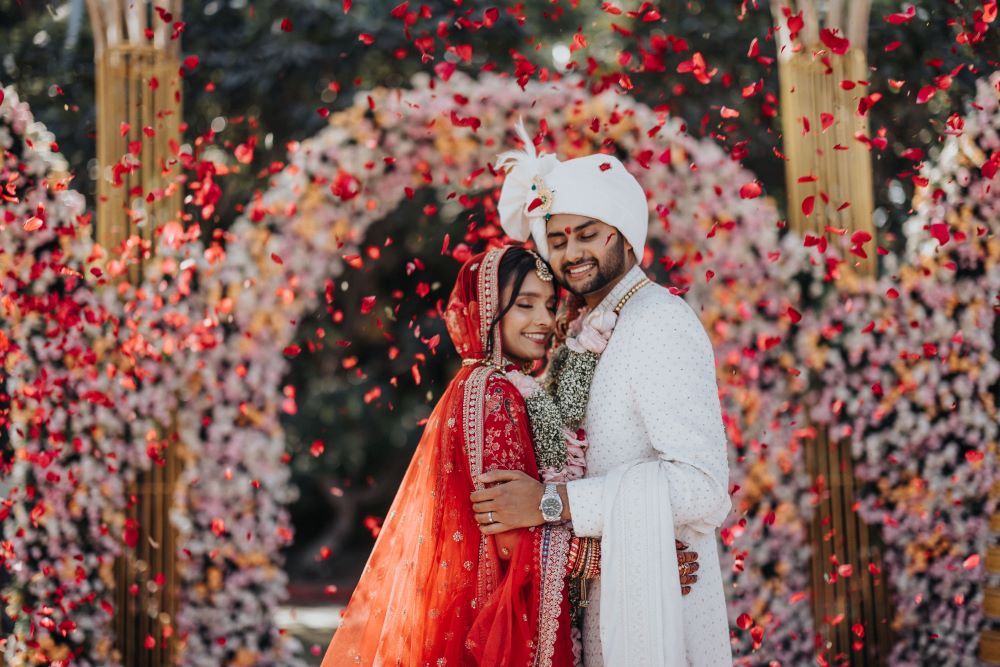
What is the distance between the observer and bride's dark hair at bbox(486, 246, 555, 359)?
273 centimetres

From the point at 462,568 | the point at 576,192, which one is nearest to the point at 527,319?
the point at 576,192

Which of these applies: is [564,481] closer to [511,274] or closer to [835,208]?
[511,274]

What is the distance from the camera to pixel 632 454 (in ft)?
8.68

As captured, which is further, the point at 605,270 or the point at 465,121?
the point at 465,121

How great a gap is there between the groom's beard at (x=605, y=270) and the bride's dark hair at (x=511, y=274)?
0.40 ft

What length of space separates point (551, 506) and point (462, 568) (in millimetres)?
289

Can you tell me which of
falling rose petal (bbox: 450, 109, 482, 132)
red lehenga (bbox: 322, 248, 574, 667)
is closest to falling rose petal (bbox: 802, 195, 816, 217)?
falling rose petal (bbox: 450, 109, 482, 132)

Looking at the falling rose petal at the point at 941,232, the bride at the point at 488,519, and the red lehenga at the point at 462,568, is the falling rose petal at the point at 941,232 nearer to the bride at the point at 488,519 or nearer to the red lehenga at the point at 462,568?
the bride at the point at 488,519

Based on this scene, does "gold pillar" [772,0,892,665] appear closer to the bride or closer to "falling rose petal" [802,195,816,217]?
"falling rose petal" [802,195,816,217]

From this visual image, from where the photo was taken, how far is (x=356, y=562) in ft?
34.3

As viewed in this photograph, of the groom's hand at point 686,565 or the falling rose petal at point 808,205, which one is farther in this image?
the falling rose petal at point 808,205

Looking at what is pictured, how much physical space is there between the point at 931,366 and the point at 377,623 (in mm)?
3133

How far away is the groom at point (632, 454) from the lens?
242 centimetres

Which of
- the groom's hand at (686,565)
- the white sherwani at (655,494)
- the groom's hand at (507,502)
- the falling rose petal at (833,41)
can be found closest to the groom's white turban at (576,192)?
the white sherwani at (655,494)
